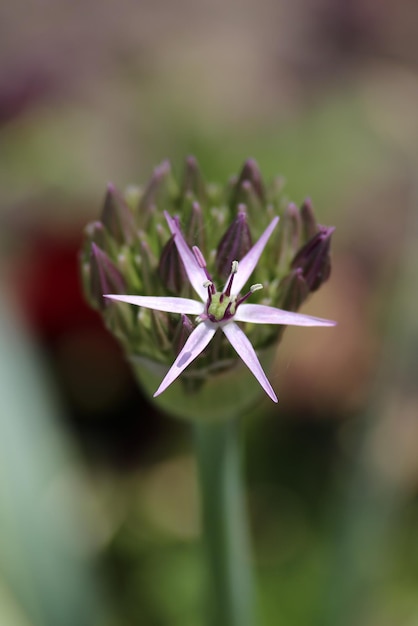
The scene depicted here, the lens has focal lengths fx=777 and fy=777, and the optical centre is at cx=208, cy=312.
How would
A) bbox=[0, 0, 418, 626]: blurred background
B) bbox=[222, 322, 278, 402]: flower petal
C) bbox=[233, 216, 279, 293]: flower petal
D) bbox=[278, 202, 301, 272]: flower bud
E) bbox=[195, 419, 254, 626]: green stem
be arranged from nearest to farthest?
bbox=[222, 322, 278, 402]: flower petal, bbox=[233, 216, 279, 293]: flower petal, bbox=[278, 202, 301, 272]: flower bud, bbox=[195, 419, 254, 626]: green stem, bbox=[0, 0, 418, 626]: blurred background

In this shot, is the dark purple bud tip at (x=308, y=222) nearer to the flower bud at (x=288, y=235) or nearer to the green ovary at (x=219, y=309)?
the flower bud at (x=288, y=235)

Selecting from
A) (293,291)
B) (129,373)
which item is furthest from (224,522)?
(129,373)

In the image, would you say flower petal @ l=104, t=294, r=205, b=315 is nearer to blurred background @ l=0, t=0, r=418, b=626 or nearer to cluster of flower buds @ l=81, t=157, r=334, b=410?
cluster of flower buds @ l=81, t=157, r=334, b=410

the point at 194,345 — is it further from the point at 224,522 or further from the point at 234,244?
the point at 224,522

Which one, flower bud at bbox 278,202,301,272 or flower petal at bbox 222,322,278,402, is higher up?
flower bud at bbox 278,202,301,272

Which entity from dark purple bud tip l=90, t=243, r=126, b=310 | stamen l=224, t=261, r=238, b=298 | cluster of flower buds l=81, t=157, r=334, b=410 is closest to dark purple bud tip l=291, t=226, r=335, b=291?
cluster of flower buds l=81, t=157, r=334, b=410

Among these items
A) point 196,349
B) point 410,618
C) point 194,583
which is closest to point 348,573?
point 410,618

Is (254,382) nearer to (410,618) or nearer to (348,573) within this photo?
(348,573)
